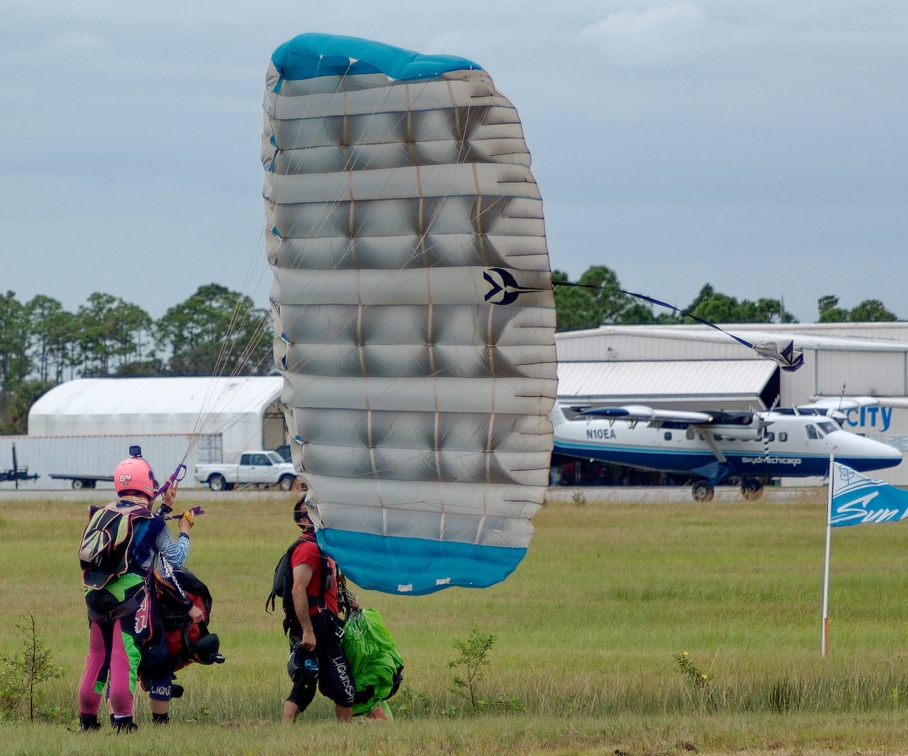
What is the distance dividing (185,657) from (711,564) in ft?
38.6

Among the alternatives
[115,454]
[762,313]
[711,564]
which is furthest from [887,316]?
[711,564]

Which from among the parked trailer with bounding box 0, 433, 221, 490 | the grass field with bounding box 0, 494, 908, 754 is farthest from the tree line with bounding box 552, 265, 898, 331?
the grass field with bounding box 0, 494, 908, 754

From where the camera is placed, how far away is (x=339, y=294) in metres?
7.71

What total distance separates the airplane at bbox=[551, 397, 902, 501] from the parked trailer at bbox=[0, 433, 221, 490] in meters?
18.6

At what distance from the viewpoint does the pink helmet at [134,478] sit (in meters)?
7.39

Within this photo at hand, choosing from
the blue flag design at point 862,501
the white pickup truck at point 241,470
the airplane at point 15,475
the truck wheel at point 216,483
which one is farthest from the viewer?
the airplane at point 15,475

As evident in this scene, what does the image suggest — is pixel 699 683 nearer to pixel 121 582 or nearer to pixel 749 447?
pixel 121 582

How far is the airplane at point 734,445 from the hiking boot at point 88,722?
93.5ft

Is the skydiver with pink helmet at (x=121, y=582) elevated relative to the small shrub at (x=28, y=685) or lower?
elevated

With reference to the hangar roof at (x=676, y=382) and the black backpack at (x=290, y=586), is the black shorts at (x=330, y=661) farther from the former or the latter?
the hangar roof at (x=676, y=382)

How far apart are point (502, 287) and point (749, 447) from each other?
97.8 feet

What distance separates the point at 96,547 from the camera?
284 inches

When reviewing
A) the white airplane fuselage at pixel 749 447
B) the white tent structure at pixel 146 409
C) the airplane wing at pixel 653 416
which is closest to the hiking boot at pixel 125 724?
the airplane wing at pixel 653 416

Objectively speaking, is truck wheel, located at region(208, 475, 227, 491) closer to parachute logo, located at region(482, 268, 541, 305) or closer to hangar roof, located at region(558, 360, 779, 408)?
hangar roof, located at region(558, 360, 779, 408)
